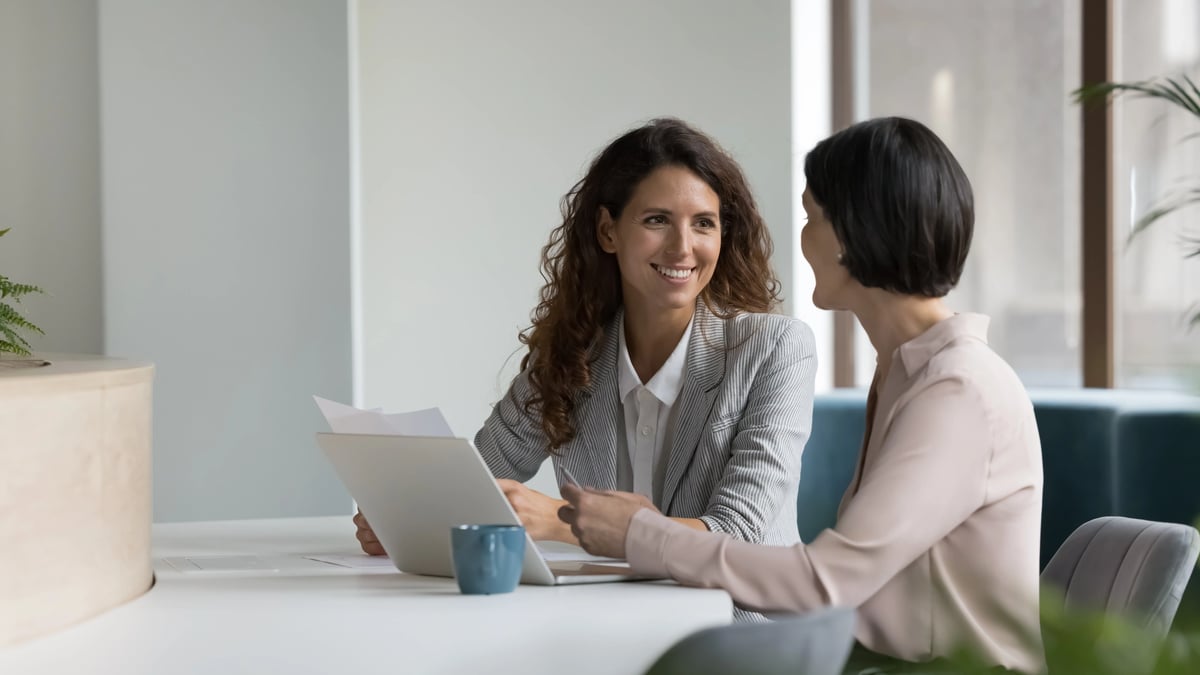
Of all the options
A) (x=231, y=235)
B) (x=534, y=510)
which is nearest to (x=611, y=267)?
(x=534, y=510)

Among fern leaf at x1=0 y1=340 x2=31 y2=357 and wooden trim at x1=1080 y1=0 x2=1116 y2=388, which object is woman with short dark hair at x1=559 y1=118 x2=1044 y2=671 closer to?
fern leaf at x1=0 y1=340 x2=31 y2=357

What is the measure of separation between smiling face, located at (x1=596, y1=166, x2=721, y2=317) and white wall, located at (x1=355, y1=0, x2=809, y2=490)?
5.58 ft

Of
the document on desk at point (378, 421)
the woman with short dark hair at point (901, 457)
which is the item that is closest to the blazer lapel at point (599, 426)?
the document on desk at point (378, 421)

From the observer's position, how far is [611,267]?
8.15 feet

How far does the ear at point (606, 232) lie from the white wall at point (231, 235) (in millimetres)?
1121

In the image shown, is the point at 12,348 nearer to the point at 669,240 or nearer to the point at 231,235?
the point at 669,240

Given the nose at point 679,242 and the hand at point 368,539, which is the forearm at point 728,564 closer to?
the hand at point 368,539

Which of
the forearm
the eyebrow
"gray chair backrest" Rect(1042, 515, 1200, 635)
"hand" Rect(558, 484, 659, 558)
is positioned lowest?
"gray chair backrest" Rect(1042, 515, 1200, 635)

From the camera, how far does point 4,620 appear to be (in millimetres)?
1236

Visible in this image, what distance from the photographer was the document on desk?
1.74 metres

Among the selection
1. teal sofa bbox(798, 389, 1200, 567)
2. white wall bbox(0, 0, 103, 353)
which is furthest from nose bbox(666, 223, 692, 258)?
white wall bbox(0, 0, 103, 353)

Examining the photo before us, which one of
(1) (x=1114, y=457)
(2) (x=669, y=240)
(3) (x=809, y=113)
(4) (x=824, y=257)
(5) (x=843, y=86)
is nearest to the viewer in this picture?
(4) (x=824, y=257)

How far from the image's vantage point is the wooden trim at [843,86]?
465cm

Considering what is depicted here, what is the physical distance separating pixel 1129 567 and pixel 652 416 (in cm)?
81
